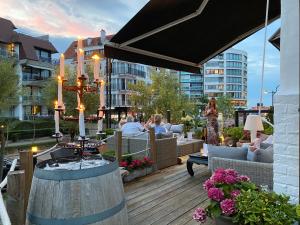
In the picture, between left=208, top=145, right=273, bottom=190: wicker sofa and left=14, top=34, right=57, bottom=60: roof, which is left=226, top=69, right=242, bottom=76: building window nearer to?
left=14, top=34, right=57, bottom=60: roof

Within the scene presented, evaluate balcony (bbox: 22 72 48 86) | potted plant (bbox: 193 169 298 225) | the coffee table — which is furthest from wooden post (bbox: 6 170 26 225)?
balcony (bbox: 22 72 48 86)

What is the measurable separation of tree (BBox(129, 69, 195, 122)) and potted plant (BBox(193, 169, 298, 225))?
67.7 feet

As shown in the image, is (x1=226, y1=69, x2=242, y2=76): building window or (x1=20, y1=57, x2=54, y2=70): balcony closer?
(x1=20, y1=57, x2=54, y2=70): balcony

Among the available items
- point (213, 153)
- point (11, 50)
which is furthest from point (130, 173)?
point (11, 50)

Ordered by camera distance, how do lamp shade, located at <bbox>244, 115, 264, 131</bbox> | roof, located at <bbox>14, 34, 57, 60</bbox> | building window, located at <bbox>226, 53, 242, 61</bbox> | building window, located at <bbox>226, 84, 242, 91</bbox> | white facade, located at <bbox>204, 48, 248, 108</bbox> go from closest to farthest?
1. lamp shade, located at <bbox>244, 115, 264, 131</bbox>
2. roof, located at <bbox>14, 34, 57, 60</bbox>
3. white facade, located at <bbox>204, 48, 248, 108</bbox>
4. building window, located at <bbox>226, 84, 242, 91</bbox>
5. building window, located at <bbox>226, 53, 242, 61</bbox>

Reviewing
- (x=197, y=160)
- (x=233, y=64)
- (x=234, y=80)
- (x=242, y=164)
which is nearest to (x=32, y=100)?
(x=197, y=160)

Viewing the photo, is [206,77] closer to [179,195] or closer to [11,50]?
[11,50]

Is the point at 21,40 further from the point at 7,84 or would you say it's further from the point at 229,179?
the point at 229,179

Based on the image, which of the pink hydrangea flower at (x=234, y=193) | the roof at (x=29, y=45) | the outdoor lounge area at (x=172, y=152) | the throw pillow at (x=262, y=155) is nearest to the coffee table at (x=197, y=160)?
the outdoor lounge area at (x=172, y=152)

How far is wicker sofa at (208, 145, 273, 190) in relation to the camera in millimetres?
3656

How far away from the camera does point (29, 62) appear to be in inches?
1400

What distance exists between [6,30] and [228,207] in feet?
125

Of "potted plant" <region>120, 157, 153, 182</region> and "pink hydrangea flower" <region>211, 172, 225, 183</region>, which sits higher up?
"pink hydrangea flower" <region>211, 172, 225, 183</region>

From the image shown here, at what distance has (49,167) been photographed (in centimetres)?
228
